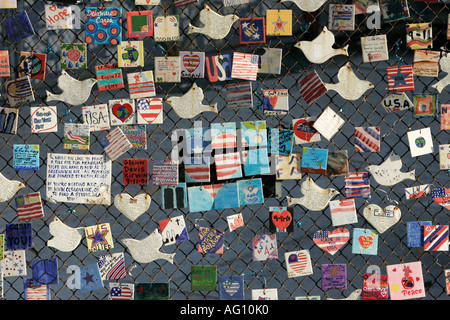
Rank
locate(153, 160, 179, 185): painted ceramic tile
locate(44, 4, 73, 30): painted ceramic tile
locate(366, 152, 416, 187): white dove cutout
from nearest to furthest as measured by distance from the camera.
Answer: locate(44, 4, 73, 30): painted ceramic tile < locate(153, 160, 179, 185): painted ceramic tile < locate(366, 152, 416, 187): white dove cutout

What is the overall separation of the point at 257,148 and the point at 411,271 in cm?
122

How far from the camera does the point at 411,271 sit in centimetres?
298

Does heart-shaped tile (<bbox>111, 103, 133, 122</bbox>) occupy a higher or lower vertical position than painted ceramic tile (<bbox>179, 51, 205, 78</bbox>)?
lower

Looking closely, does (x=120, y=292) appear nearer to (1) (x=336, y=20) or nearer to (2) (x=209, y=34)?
(2) (x=209, y=34)

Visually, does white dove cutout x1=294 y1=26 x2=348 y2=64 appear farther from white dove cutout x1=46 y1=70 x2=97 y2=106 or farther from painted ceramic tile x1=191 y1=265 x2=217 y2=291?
painted ceramic tile x1=191 y1=265 x2=217 y2=291

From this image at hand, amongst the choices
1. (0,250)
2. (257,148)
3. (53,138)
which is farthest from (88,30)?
(53,138)

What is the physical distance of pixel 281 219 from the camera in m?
2.88

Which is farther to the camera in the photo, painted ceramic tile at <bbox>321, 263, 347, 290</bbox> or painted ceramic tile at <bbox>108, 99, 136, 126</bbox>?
painted ceramic tile at <bbox>321, 263, 347, 290</bbox>

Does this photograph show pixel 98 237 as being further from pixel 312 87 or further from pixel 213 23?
pixel 312 87

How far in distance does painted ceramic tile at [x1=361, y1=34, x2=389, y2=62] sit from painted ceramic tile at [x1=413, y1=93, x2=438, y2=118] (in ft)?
1.02

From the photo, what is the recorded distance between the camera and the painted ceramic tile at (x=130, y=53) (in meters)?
2.71

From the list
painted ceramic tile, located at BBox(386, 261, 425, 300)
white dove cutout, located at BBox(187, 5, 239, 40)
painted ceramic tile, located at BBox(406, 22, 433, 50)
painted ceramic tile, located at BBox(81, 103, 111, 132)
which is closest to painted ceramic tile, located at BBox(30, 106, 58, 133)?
painted ceramic tile, located at BBox(81, 103, 111, 132)

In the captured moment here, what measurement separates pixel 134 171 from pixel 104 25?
2.71ft

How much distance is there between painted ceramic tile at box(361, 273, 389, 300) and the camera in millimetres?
2979
